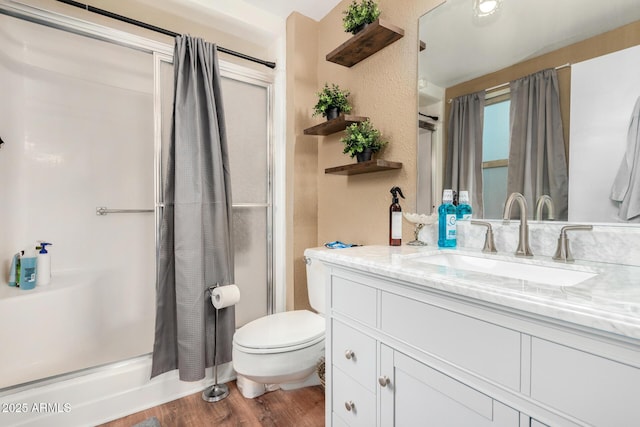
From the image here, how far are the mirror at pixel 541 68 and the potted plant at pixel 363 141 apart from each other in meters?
0.24

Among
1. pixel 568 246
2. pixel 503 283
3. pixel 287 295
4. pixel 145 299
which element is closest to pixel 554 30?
pixel 568 246

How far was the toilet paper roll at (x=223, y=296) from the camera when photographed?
64.9 inches

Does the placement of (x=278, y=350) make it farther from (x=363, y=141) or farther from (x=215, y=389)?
(x=363, y=141)

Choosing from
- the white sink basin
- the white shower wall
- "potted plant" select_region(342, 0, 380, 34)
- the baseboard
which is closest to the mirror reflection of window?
the white sink basin

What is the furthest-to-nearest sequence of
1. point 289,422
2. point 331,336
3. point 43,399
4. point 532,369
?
point 289,422, point 43,399, point 331,336, point 532,369

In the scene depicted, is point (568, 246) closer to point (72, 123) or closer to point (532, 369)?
point (532, 369)

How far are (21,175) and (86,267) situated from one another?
0.72 m

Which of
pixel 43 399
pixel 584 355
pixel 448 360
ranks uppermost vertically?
pixel 584 355

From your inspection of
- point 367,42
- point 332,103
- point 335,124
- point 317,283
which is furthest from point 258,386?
point 367,42

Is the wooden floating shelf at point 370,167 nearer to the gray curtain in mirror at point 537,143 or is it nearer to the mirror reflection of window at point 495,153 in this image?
the mirror reflection of window at point 495,153

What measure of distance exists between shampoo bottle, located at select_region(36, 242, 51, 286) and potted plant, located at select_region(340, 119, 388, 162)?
6.49 ft

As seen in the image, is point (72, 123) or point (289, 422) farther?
point (72, 123)

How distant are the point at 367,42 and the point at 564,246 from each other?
4.37 feet

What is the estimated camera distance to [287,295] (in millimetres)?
2166
